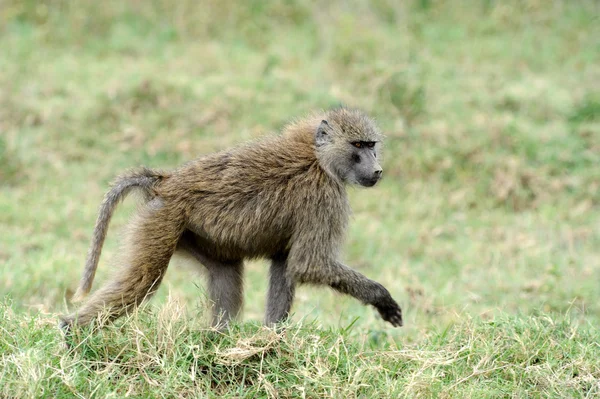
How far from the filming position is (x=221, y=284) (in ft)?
13.9

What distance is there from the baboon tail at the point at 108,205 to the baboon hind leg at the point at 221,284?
329 millimetres

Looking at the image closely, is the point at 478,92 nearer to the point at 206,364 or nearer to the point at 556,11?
the point at 556,11

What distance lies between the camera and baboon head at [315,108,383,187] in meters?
4.24

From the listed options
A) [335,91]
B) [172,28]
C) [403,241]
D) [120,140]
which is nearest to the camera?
[403,241]

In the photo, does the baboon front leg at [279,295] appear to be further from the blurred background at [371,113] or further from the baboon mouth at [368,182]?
the baboon mouth at [368,182]

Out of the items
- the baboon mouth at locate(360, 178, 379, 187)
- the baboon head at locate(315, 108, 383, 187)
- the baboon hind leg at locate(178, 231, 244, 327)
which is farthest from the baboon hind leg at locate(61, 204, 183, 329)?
the baboon mouth at locate(360, 178, 379, 187)

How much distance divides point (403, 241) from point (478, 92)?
121 inches

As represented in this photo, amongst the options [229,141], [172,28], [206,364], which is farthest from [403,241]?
[172,28]

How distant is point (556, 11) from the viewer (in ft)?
37.2

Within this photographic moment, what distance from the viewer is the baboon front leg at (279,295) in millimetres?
4184

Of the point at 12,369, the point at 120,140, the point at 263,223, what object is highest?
the point at 263,223

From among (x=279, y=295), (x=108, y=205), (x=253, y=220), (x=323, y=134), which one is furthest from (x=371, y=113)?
(x=108, y=205)

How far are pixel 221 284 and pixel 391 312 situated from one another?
0.83 metres

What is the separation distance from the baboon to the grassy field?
0.67 feet
